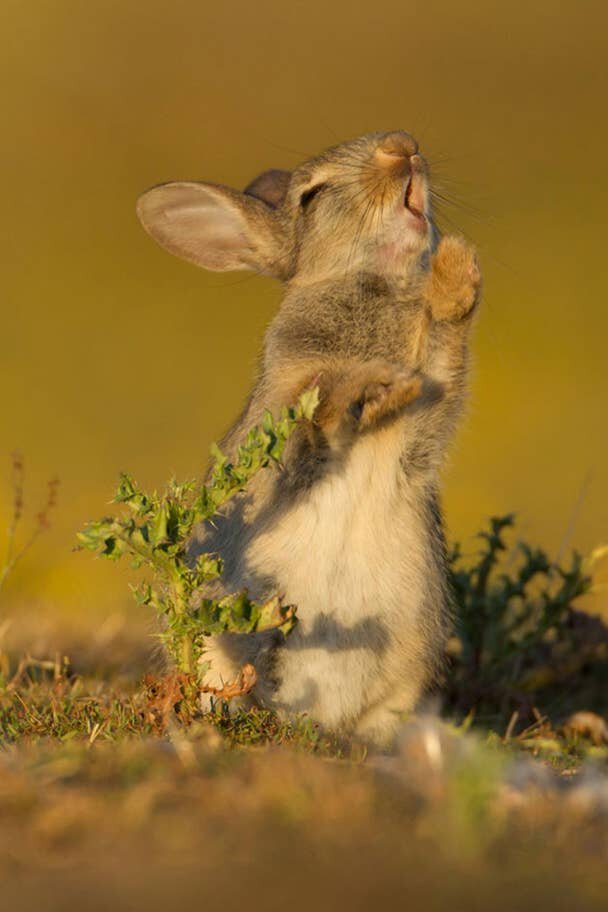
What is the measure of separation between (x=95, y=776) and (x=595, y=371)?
41.7 ft

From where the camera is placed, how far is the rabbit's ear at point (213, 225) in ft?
20.9

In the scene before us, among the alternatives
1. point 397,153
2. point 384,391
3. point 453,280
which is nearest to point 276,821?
point 384,391

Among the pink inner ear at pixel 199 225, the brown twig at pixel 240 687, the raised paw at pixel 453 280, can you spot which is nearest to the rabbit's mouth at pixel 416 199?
the raised paw at pixel 453 280

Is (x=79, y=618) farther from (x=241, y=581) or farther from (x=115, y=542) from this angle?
(x=115, y=542)

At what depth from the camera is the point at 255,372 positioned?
20.7ft

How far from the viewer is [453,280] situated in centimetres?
519

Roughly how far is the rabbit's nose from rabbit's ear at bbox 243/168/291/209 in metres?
0.89

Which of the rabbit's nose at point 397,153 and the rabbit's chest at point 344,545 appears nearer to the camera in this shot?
the rabbit's chest at point 344,545

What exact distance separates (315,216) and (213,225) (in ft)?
2.04

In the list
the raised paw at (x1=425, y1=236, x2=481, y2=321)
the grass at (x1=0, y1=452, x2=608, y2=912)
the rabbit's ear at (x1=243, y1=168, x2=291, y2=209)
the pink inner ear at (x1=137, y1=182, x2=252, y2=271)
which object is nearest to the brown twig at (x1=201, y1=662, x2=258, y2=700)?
the grass at (x1=0, y1=452, x2=608, y2=912)

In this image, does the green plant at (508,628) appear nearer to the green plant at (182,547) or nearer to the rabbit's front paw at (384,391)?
the rabbit's front paw at (384,391)

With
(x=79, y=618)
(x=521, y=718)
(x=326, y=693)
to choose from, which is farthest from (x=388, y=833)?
(x=79, y=618)

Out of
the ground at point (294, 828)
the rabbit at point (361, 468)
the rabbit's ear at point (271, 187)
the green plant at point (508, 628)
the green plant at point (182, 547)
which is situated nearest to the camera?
the ground at point (294, 828)

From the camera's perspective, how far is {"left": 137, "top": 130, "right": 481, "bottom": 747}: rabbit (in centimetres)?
513
